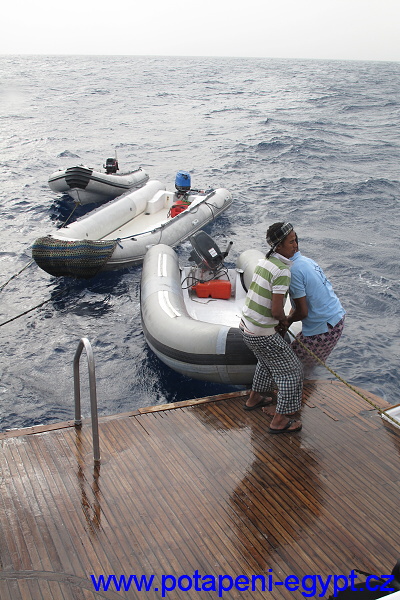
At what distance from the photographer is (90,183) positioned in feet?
50.8

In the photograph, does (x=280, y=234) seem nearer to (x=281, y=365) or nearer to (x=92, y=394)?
(x=281, y=365)

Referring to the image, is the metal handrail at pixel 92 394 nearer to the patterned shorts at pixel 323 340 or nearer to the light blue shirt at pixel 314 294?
the light blue shirt at pixel 314 294

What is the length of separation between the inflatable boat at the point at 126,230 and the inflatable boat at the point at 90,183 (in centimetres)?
118

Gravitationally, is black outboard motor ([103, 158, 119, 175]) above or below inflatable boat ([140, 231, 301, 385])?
above

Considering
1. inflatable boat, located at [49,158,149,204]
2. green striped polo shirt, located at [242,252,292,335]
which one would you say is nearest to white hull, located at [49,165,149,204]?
inflatable boat, located at [49,158,149,204]

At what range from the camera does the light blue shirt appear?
15.7ft

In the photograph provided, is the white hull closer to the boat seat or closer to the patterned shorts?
the boat seat

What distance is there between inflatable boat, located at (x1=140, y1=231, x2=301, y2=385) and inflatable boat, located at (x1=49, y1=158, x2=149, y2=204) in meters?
6.13

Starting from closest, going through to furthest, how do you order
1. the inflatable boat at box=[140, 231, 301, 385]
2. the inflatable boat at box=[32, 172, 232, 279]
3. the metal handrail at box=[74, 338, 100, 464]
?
the metal handrail at box=[74, 338, 100, 464]
the inflatable boat at box=[140, 231, 301, 385]
the inflatable boat at box=[32, 172, 232, 279]

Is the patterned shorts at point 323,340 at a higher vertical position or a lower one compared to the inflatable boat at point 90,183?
higher

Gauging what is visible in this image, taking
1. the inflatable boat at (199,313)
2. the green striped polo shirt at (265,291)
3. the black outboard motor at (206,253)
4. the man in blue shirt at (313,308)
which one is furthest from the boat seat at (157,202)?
the green striped polo shirt at (265,291)

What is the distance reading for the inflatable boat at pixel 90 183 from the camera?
1524 cm

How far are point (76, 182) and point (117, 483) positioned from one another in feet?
40.6

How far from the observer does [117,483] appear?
169 inches
